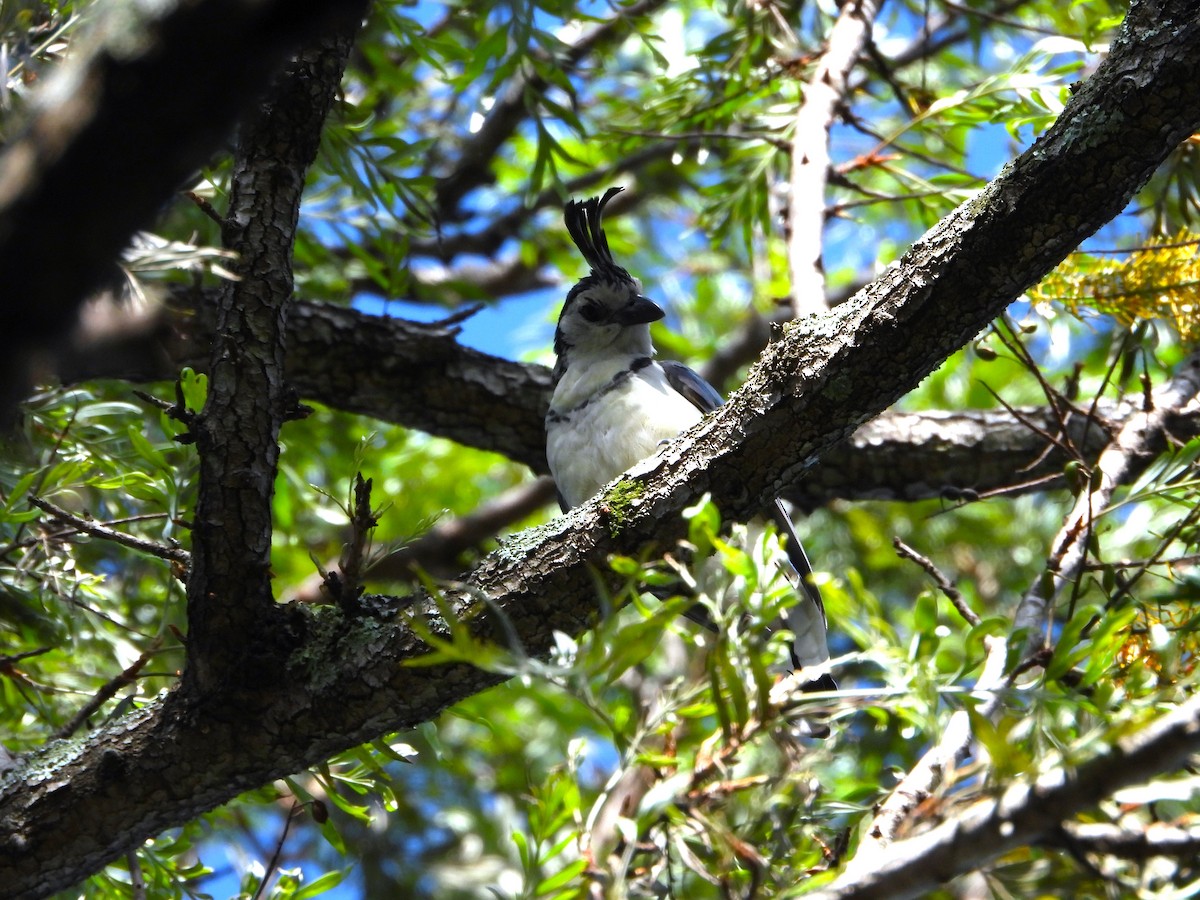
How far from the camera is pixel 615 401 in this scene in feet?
13.4

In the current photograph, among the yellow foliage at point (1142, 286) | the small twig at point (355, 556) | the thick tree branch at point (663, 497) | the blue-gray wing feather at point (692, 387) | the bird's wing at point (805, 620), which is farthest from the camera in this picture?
the blue-gray wing feather at point (692, 387)

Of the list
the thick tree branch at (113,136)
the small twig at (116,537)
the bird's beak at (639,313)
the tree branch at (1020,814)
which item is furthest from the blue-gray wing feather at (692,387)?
the thick tree branch at (113,136)

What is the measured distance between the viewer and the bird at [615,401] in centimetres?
396

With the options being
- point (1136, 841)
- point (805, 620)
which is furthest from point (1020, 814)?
point (805, 620)

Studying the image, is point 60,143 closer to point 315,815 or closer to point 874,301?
point 874,301

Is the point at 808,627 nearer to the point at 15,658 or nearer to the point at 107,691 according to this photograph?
the point at 107,691

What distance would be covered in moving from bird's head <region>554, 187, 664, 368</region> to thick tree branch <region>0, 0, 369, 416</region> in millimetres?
3338

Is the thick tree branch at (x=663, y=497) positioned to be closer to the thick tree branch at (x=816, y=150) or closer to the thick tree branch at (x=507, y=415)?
the thick tree branch at (x=816, y=150)

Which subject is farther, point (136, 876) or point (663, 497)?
point (136, 876)

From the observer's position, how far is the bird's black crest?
15.8 ft

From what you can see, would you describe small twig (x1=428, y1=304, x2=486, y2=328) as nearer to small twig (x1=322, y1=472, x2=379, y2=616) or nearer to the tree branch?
small twig (x1=322, y1=472, x2=379, y2=616)

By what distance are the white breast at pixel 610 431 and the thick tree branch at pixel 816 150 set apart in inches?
23.1

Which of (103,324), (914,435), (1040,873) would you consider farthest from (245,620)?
(914,435)

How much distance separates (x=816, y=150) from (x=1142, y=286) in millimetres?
1484
